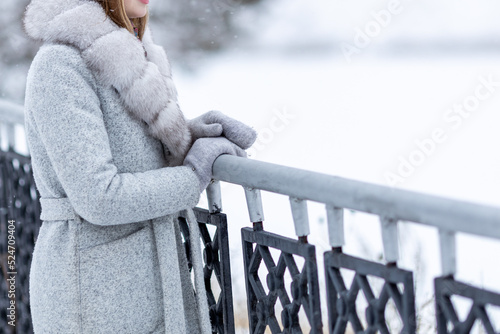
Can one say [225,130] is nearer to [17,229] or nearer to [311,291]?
[311,291]

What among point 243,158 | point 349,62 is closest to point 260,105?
point 349,62

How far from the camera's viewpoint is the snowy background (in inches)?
239

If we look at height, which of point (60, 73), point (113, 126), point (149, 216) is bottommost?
point (149, 216)

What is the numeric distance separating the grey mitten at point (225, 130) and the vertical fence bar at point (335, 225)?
0.33 m

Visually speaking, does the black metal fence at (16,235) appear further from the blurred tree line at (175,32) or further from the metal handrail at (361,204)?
the blurred tree line at (175,32)

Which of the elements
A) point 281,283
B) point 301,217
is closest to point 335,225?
point 301,217

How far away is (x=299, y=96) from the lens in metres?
7.09

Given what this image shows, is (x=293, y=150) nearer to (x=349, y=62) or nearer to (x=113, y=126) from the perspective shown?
(x=349, y=62)

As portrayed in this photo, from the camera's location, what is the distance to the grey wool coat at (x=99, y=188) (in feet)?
3.47

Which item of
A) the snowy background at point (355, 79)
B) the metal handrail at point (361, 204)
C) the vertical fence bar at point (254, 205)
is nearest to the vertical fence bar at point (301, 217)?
the metal handrail at point (361, 204)

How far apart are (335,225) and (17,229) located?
147 cm

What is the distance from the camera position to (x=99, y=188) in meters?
1.05

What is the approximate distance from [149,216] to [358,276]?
419 mm

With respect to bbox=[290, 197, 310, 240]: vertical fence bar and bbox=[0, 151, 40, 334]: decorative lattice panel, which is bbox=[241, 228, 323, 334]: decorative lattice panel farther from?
bbox=[0, 151, 40, 334]: decorative lattice panel
